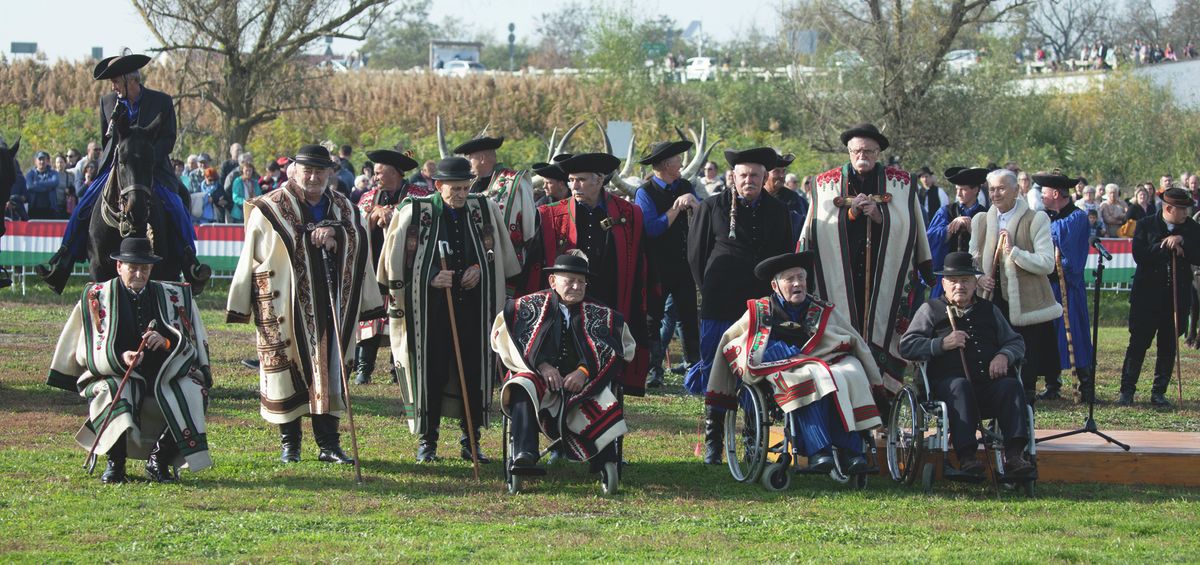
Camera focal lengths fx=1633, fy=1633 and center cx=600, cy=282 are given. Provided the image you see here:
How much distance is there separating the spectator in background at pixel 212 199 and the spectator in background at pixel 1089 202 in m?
11.7

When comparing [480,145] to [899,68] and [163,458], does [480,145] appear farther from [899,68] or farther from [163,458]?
[899,68]

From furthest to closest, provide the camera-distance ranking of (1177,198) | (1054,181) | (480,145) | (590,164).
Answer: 1. (1177,198)
2. (1054,181)
3. (480,145)
4. (590,164)

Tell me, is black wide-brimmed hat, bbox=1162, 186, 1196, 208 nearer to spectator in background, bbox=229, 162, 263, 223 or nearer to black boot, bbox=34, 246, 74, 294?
black boot, bbox=34, 246, 74, 294

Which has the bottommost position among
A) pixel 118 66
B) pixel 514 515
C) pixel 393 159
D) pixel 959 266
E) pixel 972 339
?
pixel 514 515

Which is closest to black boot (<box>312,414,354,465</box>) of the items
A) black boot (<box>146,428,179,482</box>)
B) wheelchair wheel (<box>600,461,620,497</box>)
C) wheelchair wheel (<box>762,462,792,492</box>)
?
black boot (<box>146,428,179,482</box>)

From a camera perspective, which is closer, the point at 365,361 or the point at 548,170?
the point at 548,170

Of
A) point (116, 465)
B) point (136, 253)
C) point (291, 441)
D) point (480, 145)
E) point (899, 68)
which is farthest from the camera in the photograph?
point (899, 68)

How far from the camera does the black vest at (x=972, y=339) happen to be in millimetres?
8844

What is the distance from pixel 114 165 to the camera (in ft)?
33.4

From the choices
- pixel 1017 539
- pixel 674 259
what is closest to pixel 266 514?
pixel 1017 539

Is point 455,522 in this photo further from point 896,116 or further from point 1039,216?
point 896,116

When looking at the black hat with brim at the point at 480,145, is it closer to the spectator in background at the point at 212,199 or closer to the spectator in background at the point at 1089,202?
the spectator in background at the point at 212,199

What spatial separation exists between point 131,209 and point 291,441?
187 cm

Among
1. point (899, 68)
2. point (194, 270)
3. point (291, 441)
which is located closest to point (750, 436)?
point (291, 441)
